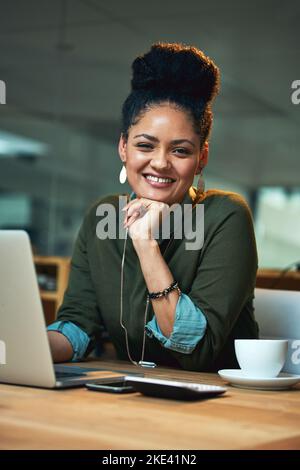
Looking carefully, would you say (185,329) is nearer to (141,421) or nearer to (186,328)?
(186,328)

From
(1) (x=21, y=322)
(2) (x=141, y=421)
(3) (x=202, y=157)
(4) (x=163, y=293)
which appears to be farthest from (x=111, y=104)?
(2) (x=141, y=421)

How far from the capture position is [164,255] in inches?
77.3

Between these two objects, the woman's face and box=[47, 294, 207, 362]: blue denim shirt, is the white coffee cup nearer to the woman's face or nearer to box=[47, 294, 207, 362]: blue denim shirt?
box=[47, 294, 207, 362]: blue denim shirt

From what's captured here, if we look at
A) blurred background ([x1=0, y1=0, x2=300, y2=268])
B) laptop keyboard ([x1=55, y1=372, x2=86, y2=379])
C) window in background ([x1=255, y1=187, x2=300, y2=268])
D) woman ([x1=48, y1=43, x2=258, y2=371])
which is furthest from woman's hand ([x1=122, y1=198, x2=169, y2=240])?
window in background ([x1=255, y1=187, x2=300, y2=268])

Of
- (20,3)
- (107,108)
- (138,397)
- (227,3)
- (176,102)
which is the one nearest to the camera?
(138,397)

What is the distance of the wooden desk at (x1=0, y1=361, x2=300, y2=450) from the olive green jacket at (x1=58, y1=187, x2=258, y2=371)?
38 centimetres

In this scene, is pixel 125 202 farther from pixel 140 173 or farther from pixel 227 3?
pixel 227 3

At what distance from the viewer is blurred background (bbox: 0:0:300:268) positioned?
202 inches

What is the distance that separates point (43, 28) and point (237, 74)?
1397 mm

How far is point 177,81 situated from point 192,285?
50cm

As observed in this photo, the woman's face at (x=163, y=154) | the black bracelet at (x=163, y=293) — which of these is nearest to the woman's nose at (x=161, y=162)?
the woman's face at (x=163, y=154)

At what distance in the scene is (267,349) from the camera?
147cm

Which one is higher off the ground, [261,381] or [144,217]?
[144,217]
